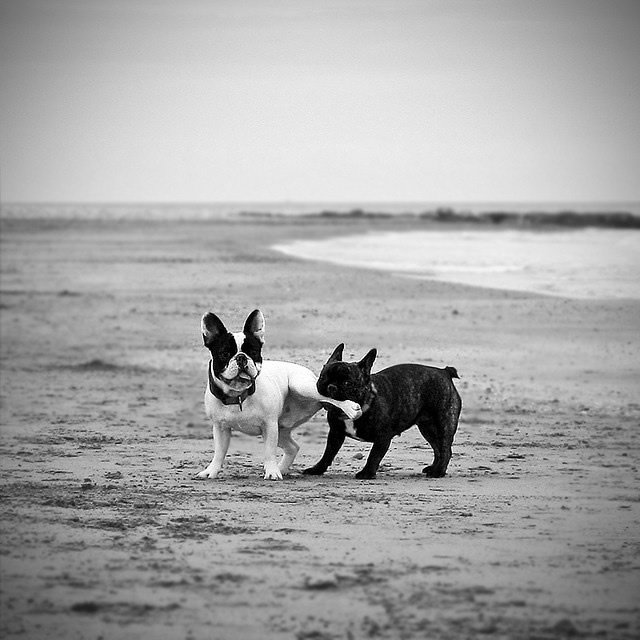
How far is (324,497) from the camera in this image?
8.98m

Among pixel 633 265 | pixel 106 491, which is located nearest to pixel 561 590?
pixel 106 491

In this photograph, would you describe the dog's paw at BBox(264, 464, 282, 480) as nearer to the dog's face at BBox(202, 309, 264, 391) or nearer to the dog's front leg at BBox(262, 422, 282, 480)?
the dog's front leg at BBox(262, 422, 282, 480)

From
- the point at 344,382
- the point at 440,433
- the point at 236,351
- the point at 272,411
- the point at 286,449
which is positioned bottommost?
the point at 286,449

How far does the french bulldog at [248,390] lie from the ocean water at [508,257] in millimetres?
15581

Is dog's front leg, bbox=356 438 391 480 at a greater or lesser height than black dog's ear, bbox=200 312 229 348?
lesser

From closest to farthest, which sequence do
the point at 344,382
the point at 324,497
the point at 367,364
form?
the point at 324,497 → the point at 344,382 → the point at 367,364

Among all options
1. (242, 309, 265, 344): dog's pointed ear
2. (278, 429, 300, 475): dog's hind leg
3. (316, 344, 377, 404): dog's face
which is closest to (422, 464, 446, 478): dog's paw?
(316, 344, 377, 404): dog's face

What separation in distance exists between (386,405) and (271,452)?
936mm

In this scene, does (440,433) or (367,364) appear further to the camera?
(440,433)

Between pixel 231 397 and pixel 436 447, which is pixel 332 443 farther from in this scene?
pixel 231 397

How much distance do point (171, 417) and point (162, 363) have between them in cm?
381

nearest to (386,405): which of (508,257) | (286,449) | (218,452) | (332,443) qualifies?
(332,443)

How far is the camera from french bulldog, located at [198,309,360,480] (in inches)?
377

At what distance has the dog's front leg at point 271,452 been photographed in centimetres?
981
